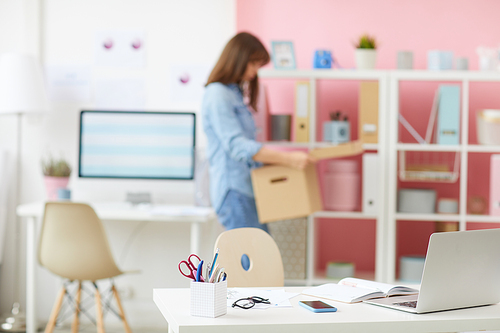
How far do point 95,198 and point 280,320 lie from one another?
244 cm

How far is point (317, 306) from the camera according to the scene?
1273mm

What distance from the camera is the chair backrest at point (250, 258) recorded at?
1724mm

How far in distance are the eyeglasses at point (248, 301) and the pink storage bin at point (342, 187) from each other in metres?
1.68

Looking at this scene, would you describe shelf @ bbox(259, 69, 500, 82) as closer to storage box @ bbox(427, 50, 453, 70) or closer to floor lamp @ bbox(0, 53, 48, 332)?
storage box @ bbox(427, 50, 453, 70)

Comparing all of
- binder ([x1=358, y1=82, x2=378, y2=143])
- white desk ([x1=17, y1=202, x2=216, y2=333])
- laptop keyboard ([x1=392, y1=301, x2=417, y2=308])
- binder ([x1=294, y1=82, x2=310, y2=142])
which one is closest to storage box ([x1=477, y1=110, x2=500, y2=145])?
binder ([x1=358, y1=82, x2=378, y2=143])

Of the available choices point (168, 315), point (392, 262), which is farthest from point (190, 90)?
point (168, 315)

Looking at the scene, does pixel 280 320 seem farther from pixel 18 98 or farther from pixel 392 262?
pixel 18 98

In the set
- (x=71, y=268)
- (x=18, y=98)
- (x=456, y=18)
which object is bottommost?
(x=71, y=268)

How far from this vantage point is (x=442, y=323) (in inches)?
47.1

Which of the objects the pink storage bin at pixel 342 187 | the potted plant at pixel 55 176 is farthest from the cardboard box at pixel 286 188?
the potted plant at pixel 55 176

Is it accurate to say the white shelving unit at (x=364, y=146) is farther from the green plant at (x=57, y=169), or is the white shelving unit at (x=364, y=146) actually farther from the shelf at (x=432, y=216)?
the green plant at (x=57, y=169)

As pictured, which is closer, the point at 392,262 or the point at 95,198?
the point at 392,262

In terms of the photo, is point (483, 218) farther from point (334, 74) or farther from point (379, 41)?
point (379, 41)

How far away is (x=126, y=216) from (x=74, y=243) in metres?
0.32
